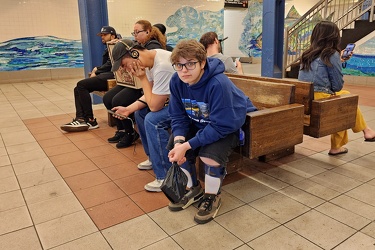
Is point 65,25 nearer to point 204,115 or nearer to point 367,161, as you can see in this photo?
point 204,115

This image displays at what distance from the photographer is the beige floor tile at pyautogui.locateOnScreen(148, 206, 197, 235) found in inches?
80.5

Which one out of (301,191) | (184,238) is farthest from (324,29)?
(184,238)

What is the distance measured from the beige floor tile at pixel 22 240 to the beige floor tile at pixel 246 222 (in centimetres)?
114

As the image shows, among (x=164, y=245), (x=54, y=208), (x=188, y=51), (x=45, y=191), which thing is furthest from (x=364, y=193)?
(x=45, y=191)

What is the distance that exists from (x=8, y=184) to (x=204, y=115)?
1.87 m

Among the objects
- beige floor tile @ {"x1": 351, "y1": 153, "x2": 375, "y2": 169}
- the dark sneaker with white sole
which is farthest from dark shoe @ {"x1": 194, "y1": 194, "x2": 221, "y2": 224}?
beige floor tile @ {"x1": 351, "y1": 153, "x2": 375, "y2": 169}

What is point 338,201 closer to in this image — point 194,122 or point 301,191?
point 301,191

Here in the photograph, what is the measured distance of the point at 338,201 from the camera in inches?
91.2

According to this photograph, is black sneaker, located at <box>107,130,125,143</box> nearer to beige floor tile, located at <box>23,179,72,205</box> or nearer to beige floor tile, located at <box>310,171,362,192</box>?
beige floor tile, located at <box>23,179,72,205</box>

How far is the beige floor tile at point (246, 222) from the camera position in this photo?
77.5 inches

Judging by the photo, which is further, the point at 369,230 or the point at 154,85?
the point at 154,85

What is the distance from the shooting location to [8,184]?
109 inches

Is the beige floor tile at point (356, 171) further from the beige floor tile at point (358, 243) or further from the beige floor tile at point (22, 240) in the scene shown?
the beige floor tile at point (22, 240)

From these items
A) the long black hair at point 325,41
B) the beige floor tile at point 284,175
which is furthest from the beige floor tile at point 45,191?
the long black hair at point 325,41
